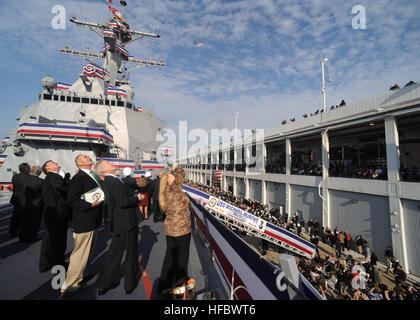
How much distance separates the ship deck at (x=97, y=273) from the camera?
278 centimetres

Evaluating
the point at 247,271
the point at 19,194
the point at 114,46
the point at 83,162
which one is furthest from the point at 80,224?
the point at 114,46

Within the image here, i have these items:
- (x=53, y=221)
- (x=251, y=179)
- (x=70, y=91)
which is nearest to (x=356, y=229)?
(x=251, y=179)

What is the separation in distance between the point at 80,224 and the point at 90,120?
1531 cm

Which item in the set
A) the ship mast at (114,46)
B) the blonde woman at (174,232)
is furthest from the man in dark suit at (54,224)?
the ship mast at (114,46)

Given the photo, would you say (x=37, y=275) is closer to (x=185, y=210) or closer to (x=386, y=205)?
(x=185, y=210)

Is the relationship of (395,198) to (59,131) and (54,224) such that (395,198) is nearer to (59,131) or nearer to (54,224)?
(54,224)

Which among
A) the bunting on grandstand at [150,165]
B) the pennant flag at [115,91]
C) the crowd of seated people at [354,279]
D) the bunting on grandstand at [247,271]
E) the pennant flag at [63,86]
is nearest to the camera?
the bunting on grandstand at [247,271]

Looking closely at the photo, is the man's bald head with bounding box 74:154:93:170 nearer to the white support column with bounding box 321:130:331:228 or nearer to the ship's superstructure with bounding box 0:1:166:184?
the ship's superstructure with bounding box 0:1:166:184

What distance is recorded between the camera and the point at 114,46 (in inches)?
1102

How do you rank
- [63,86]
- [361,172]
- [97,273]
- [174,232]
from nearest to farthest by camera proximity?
[174,232] → [97,273] → [361,172] → [63,86]

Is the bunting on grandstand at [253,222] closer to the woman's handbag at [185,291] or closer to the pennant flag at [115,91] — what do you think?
the woman's handbag at [185,291]

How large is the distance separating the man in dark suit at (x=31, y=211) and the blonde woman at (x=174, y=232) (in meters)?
4.70

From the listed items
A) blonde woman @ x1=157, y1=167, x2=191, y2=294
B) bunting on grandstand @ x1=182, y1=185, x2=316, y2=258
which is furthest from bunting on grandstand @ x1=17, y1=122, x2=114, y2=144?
blonde woman @ x1=157, y1=167, x2=191, y2=294

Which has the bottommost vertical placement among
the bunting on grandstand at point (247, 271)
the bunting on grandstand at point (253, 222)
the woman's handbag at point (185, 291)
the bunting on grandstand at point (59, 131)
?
the bunting on grandstand at point (253, 222)
